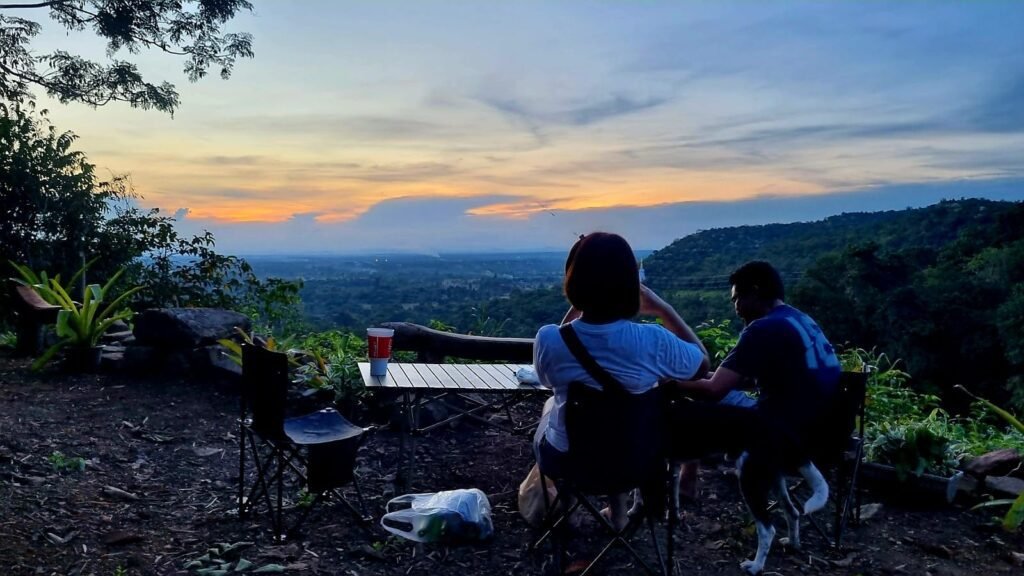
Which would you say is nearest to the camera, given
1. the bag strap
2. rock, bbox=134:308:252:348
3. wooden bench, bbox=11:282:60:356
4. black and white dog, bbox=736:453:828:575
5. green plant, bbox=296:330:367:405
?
the bag strap

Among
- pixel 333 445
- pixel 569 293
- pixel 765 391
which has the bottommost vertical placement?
pixel 333 445

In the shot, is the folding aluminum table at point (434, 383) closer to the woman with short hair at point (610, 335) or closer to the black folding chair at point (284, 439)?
the black folding chair at point (284, 439)

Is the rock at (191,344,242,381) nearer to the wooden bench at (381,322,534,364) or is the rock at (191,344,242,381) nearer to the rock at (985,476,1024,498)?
the wooden bench at (381,322,534,364)

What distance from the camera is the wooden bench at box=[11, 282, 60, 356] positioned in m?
6.89

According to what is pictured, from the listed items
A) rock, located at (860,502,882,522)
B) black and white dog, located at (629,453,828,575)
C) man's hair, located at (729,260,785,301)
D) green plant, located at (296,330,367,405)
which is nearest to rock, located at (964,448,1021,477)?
rock, located at (860,502,882,522)

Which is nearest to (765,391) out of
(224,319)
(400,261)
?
(224,319)

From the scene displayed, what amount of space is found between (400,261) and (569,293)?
19.9 meters

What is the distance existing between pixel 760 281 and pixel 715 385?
56cm

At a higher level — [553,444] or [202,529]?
[553,444]

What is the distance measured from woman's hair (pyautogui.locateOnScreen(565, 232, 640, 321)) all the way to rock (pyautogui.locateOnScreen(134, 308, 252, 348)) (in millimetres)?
4722

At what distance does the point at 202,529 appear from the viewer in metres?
3.72

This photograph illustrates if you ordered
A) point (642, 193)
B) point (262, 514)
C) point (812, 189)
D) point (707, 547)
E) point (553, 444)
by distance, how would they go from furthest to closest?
point (812, 189) → point (642, 193) → point (262, 514) → point (707, 547) → point (553, 444)

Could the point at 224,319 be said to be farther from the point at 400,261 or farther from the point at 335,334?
the point at 400,261

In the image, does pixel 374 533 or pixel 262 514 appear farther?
pixel 262 514
